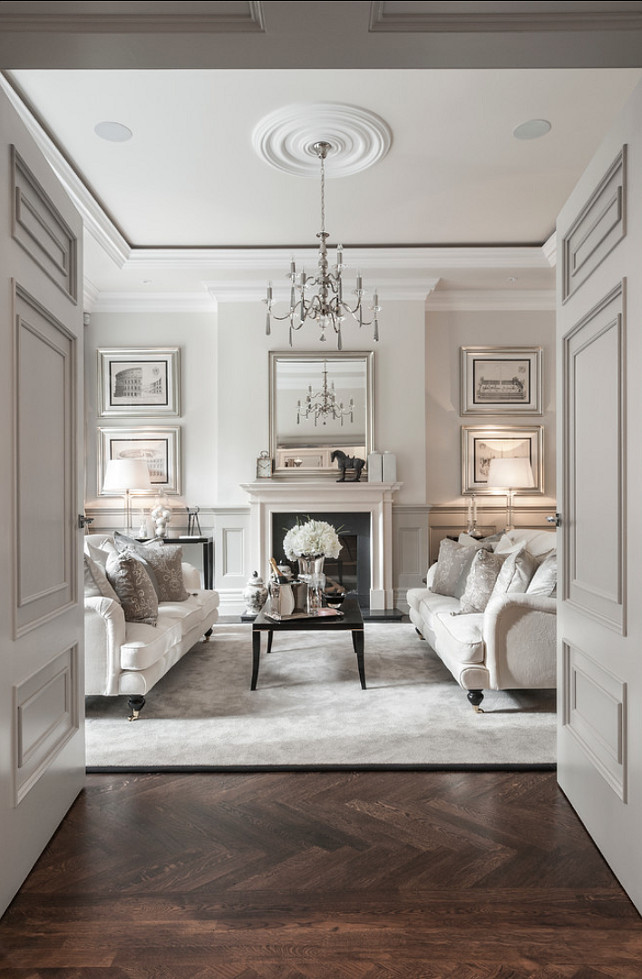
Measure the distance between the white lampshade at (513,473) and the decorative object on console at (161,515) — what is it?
3.17m

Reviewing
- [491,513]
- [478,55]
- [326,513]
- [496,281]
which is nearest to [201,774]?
[478,55]

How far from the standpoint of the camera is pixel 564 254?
2.44 meters

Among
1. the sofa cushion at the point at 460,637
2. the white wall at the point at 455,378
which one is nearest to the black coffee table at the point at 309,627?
the sofa cushion at the point at 460,637

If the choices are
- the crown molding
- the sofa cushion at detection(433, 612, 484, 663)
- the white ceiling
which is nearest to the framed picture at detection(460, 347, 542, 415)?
the crown molding

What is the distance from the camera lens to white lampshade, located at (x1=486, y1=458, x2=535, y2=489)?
20.5 ft

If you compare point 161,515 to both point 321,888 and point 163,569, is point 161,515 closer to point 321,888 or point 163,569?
point 163,569

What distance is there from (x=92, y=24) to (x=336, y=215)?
11.9 feet

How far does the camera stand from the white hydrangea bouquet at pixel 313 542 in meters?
4.18

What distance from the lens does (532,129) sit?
3.93 m

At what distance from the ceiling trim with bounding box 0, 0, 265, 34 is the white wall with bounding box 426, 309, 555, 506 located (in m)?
5.18

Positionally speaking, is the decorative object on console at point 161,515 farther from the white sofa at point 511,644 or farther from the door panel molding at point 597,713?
the door panel molding at point 597,713

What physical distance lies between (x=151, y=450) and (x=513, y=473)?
11.8 ft

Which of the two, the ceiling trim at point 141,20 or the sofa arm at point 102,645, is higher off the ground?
the ceiling trim at point 141,20

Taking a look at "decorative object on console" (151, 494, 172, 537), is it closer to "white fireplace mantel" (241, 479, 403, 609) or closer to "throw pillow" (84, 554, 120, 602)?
"white fireplace mantel" (241, 479, 403, 609)
